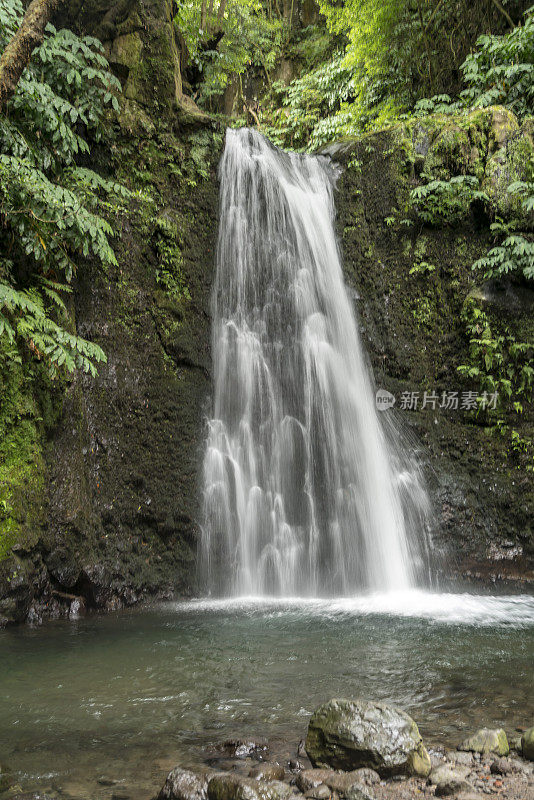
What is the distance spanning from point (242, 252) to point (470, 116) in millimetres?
4509

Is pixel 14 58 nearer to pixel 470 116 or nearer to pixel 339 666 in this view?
pixel 339 666

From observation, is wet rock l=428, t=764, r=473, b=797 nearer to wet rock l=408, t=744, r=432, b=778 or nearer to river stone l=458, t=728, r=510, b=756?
wet rock l=408, t=744, r=432, b=778

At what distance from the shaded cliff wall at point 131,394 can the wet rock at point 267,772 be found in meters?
3.75

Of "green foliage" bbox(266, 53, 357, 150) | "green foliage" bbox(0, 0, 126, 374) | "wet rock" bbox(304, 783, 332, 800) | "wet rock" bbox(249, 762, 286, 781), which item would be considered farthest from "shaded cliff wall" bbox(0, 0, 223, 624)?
"green foliage" bbox(266, 53, 357, 150)

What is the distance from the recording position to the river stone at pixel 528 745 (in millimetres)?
2299

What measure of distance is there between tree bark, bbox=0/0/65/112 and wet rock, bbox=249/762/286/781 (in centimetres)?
578

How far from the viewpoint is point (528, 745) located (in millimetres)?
2322

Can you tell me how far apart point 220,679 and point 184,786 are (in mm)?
1506

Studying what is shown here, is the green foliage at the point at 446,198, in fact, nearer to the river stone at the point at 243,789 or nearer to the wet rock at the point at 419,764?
the wet rock at the point at 419,764

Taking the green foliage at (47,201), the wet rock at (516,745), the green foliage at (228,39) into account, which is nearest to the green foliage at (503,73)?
the green foliage at (228,39)

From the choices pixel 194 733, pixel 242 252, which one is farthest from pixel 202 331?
pixel 194 733

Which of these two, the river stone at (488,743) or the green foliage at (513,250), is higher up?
the green foliage at (513,250)

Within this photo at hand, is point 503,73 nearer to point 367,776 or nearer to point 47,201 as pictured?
point 47,201

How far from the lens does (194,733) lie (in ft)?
8.95
